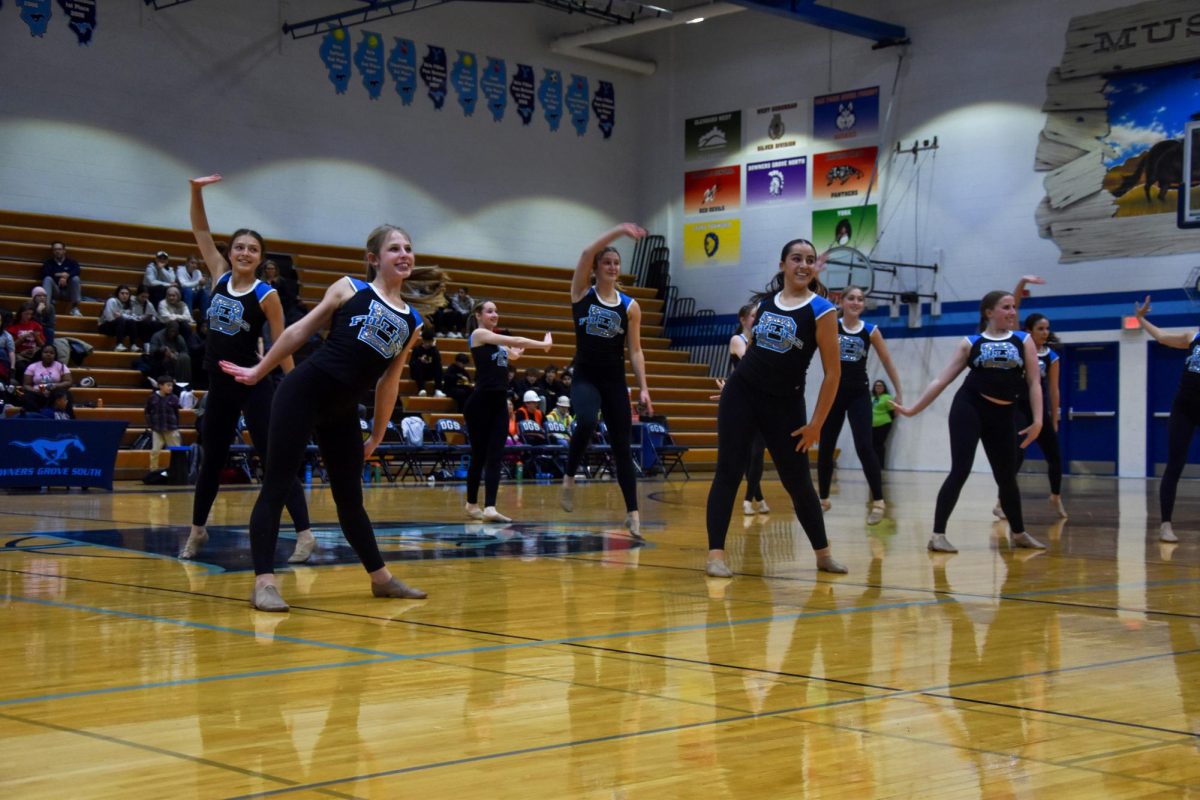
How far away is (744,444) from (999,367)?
229 cm

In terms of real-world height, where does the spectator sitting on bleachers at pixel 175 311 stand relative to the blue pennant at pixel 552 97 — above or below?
below

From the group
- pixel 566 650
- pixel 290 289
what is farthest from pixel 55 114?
pixel 566 650

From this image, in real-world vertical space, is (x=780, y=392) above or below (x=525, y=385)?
above

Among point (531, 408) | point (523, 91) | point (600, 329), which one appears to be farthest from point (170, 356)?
point (600, 329)

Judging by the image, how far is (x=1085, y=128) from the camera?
2362cm

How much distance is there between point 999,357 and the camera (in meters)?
8.38

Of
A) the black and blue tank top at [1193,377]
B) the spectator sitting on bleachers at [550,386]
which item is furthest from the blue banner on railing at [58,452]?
the black and blue tank top at [1193,377]

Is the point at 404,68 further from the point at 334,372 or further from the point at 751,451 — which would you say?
the point at 334,372

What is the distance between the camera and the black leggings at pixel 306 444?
551 cm

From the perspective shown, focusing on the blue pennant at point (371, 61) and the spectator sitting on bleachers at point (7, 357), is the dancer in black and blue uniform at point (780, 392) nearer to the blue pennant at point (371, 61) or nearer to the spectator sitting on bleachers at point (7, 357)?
the spectator sitting on bleachers at point (7, 357)

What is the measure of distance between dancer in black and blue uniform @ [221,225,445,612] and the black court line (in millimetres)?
1988

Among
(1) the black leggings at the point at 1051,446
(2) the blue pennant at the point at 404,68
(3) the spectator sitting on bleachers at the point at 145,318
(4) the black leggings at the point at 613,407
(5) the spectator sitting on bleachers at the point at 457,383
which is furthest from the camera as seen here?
(2) the blue pennant at the point at 404,68

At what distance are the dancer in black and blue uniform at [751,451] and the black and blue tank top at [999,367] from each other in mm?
2314

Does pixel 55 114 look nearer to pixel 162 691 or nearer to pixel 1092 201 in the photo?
pixel 1092 201
